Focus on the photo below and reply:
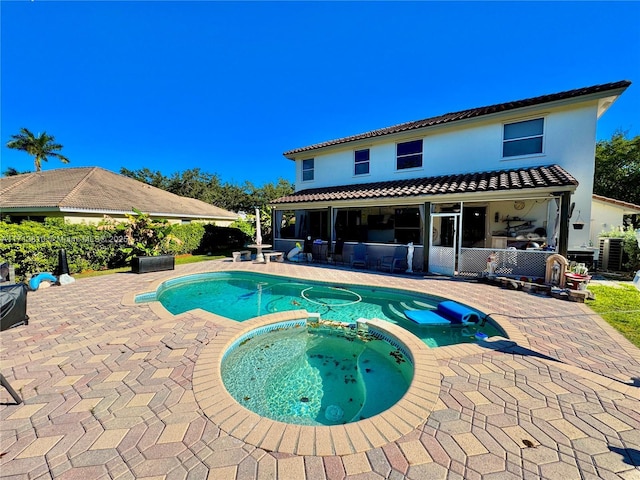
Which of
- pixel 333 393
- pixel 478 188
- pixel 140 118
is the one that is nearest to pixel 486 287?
pixel 478 188

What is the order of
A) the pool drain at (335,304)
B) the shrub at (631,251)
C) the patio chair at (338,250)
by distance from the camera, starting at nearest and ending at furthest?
the pool drain at (335,304) < the shrub at (631,251) < the patio chair at (338,250)

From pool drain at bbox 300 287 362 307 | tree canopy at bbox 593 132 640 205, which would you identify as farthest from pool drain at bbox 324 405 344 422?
tree canopy at bbox 593 132 640 205

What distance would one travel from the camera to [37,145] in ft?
114

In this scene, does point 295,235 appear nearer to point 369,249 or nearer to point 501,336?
point 369,249

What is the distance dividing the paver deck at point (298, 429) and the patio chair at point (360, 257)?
8.13 metres

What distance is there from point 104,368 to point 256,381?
2.31 meters

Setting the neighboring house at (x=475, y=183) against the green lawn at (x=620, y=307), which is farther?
the neighboring house at (x=475, y=183)

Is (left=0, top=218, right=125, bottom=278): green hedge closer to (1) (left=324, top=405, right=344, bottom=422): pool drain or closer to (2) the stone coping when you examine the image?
(2) the stone coping

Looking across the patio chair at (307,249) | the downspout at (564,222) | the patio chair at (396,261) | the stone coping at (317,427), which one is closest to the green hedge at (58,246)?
the patio chair at (307,249)

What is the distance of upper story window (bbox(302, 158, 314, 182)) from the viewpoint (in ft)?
59.3

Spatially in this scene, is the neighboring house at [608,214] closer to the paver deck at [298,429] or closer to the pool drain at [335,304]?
the paver deck at [298,429]

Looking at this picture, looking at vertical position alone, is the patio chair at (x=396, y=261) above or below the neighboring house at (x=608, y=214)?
below

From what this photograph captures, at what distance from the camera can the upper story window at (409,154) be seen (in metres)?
13.9

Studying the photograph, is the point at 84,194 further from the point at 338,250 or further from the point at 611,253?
the point at 611,253
